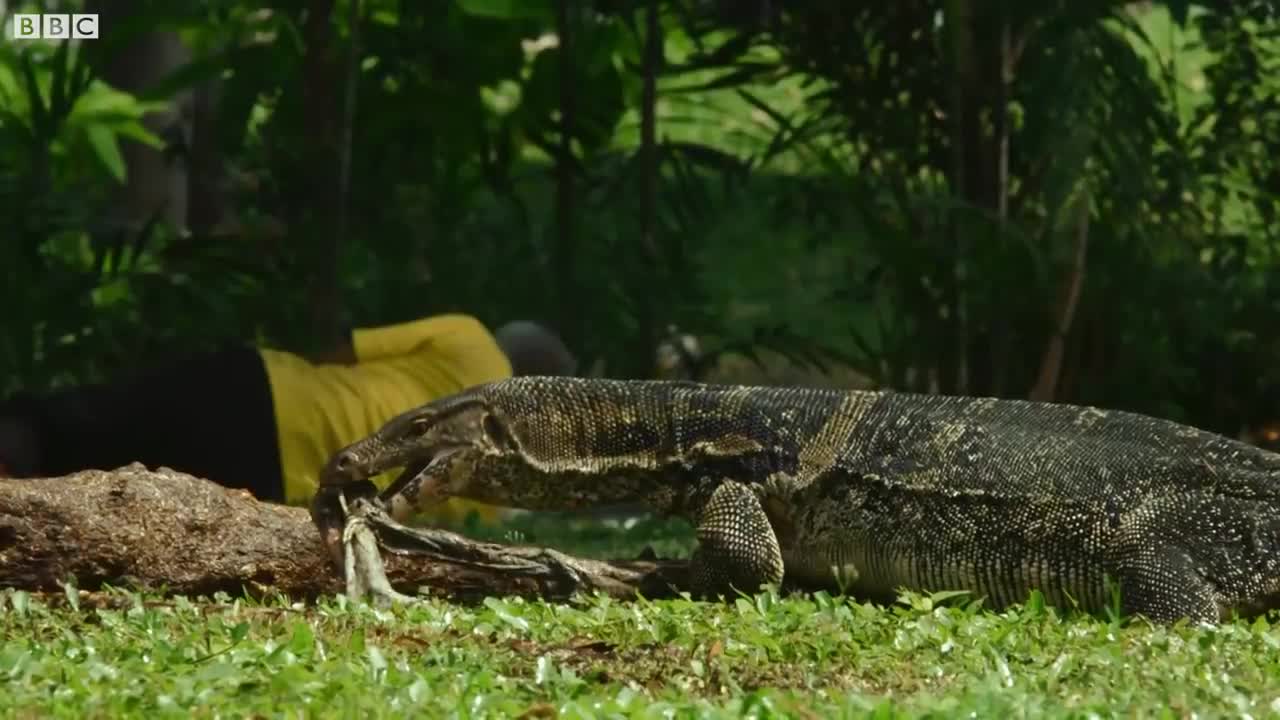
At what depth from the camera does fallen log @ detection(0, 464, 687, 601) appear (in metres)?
5.39

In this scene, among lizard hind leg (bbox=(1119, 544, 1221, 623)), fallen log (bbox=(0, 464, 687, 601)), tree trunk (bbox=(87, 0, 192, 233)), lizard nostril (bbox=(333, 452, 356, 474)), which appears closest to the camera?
fallen log (bbox=(0, 464, 687, 601))

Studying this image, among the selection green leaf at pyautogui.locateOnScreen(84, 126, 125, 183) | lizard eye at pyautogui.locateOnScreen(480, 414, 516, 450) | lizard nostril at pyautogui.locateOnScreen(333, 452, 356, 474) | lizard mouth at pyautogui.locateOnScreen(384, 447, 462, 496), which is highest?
green leaf at pyautogui.locateOnScreen(84, 126, 125, 183)

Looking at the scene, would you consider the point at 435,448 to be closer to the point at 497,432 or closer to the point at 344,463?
the point at 497,432

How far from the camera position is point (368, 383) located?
Result: 876cm

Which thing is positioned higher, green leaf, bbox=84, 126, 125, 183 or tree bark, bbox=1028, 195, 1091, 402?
green leaf, bbox=84, 126, 125, 183

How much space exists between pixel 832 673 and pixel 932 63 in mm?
7148

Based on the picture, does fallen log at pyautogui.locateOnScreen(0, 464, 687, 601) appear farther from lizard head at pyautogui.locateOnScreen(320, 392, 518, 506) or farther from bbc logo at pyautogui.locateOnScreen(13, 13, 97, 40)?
bbc logo at pyautogui.locateOnScreen(13, 13, 97, 40)

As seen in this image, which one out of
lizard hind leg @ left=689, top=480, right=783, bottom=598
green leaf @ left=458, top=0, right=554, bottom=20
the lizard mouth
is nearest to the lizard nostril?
the lizard mouth

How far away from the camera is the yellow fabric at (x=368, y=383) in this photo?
842 cm

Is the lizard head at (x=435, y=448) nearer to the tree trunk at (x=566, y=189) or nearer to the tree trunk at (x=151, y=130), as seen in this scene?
the tree trunk at (x=566, y=189)

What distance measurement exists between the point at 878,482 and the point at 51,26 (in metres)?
5.93

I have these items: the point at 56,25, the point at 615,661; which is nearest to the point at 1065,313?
the point at 56,25

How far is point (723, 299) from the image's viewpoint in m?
15.4

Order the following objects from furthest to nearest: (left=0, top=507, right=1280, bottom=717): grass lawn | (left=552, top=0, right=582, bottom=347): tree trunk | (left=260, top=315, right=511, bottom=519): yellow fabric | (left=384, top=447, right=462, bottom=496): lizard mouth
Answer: (left=552, top=0, right=582, bottom=347): tree trunk < (left=260, top=315, right=511, bottom=519): yellow fabric < (left=384, top=447, right=462, bottom=496): lizard mouth < (left=0, top=507, right=1280, bottom=717): grass lawn
